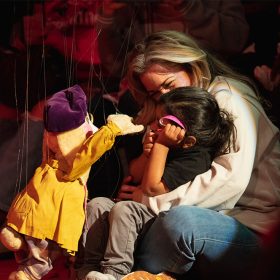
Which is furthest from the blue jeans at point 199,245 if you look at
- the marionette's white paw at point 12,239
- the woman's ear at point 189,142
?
the marionette's white paw at point 12,239

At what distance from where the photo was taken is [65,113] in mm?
1135

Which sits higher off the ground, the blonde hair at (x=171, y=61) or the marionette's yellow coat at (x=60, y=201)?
the blonde hair at (x=171, y=61)

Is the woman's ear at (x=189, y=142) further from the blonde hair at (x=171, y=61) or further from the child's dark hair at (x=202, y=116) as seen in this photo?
the blonde hair at (x=171, y=61)

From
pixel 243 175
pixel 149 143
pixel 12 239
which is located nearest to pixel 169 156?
pixel 149 143

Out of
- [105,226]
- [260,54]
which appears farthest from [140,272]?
[260,54]

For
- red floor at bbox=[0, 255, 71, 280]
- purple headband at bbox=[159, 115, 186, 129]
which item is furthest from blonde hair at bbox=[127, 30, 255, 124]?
red floor at bbox=[0, 255, 71, 280]

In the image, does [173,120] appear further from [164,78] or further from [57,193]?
[57,193]

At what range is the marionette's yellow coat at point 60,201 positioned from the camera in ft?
3.62

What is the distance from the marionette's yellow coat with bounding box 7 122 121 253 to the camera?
110 centimetres

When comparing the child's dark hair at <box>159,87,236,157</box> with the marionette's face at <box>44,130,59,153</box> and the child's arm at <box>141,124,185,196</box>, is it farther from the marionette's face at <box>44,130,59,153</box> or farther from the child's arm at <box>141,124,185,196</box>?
the marionette's face at <box>44,130,59,153</box>

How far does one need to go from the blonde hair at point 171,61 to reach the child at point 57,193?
17 centimetres

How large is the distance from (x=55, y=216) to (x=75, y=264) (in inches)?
5.3

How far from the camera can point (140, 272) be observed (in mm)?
1097

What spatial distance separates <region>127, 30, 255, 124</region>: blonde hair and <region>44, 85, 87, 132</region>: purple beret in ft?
0.58
